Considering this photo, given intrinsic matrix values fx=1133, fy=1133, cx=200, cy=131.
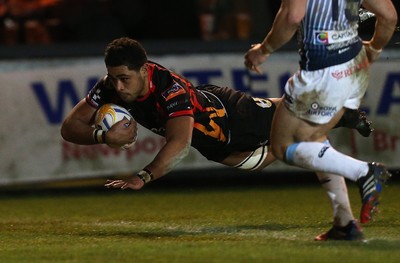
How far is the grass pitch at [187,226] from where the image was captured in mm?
6645

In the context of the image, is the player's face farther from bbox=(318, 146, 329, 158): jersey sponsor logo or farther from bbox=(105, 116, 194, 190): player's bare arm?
bbox=(318, 146, 329, 158): jersey sponsor logo

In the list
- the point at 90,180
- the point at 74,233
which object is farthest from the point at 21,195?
the point at 74,233

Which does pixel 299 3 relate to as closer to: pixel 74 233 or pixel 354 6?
pixel 354 6

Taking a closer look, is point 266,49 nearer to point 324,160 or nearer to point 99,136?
point 324,160

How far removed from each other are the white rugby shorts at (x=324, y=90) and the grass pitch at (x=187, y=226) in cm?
82

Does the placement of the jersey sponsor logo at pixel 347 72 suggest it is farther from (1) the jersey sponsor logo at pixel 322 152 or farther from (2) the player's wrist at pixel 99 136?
(2) the player's wrist at pixel 99 136

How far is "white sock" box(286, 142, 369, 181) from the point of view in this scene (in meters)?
6.72

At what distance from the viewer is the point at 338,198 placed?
7.14 metres

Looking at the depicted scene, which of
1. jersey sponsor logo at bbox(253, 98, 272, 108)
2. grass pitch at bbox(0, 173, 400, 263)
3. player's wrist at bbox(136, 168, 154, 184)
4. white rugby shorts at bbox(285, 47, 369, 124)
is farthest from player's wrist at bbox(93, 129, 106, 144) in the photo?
white rugby shorts at bbox(285, 47, 369, 124)

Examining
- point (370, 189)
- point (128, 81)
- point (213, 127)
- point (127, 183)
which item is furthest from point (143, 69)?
point (370, 189)

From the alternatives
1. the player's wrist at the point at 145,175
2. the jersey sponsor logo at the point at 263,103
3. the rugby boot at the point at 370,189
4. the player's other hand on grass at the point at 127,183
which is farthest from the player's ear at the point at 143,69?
the rugby boot at the point at 370,189

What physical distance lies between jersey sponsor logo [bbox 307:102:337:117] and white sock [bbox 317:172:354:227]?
1.62 ft

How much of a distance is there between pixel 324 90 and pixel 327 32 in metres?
0.35

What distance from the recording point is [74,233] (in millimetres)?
8320
